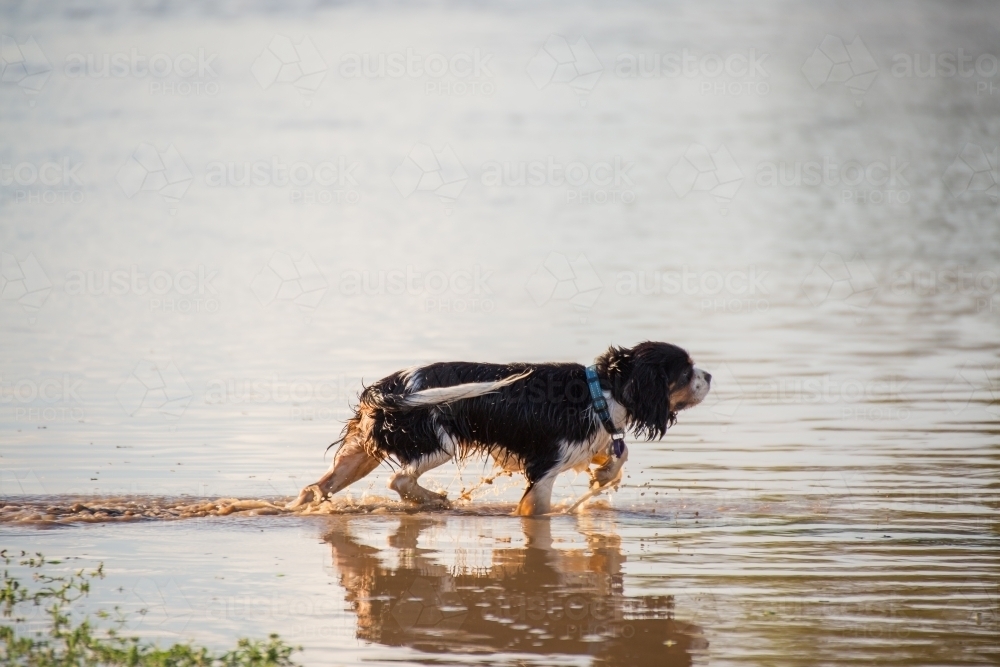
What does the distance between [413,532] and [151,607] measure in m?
2.06

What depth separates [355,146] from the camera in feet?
94.7

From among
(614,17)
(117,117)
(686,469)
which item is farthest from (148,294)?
(614,17)

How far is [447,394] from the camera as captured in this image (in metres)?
7.98

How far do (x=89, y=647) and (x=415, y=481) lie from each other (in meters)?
3.27

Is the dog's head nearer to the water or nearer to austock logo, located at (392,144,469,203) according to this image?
the water

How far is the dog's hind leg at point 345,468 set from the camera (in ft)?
27.3

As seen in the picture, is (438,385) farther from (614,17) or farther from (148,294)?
(614,17)

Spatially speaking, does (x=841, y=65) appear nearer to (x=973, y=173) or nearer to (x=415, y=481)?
(x=973, y=173)

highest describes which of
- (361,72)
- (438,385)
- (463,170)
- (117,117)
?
(361,72)

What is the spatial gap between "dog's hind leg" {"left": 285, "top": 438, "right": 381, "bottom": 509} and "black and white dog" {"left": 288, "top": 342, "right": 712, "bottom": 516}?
0.02 metres

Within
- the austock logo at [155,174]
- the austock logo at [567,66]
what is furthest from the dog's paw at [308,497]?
the austock logo at [567,66]

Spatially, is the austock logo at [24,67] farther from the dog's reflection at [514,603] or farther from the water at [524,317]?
the dog's reflection at [514,603]

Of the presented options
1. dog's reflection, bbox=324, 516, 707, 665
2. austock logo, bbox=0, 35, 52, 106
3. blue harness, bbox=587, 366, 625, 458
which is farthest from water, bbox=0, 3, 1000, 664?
blue harness, bbox=587, 366, 625, 458

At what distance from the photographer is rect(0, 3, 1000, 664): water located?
623 centimetres
